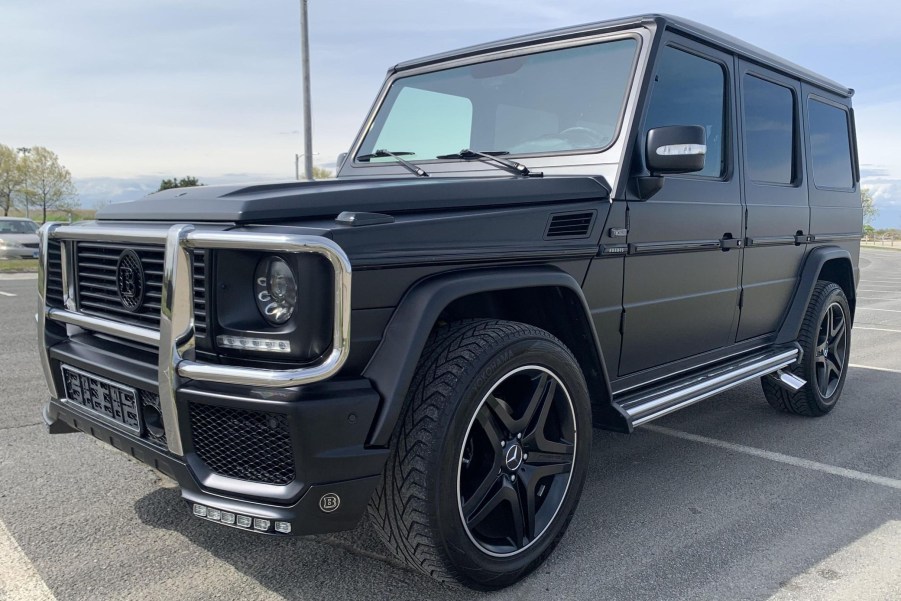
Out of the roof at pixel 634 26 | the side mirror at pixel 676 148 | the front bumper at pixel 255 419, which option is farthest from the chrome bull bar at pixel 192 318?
the roof at pixel 634 26

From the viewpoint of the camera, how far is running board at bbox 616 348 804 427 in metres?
3.11

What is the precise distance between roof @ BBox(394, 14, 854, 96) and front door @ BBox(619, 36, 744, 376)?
3.1 inches

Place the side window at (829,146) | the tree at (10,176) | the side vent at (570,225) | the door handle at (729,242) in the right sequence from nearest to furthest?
the side vent at (570,225), the door handle at (729,242), the side window at (829,146), the tree at (10,176)

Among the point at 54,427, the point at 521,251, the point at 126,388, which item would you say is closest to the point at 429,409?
the point at 521,251

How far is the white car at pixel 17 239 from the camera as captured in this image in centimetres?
1745

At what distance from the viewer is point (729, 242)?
3.81 metres

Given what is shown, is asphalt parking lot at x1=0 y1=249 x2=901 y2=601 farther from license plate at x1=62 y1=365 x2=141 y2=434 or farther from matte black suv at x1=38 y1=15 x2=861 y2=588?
license plate at x1=62 y1=365 x2=141 y2=434

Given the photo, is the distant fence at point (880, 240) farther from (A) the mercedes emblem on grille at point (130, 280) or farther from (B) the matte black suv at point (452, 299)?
(A) the mercedes emblem on grille at point (130, 280)

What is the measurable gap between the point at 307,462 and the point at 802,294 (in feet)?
12.5

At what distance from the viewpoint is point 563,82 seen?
3391mm

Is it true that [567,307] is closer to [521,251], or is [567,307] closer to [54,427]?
[521,251]

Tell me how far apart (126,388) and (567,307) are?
1619 mm

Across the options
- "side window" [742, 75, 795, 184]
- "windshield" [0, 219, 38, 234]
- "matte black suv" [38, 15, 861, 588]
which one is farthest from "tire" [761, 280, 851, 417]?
"windshield" [0, 219, 38, 234]

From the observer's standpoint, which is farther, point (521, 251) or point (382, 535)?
point (521, 251)
